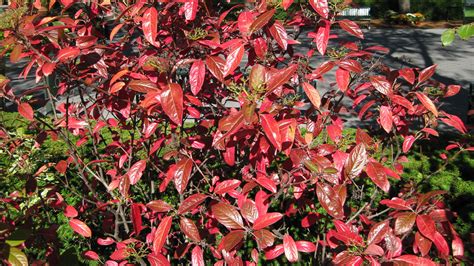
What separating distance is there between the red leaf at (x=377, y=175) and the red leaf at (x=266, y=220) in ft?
1.25

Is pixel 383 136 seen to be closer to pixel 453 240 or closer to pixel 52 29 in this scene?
pixel 453 240

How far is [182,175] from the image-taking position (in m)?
1.53

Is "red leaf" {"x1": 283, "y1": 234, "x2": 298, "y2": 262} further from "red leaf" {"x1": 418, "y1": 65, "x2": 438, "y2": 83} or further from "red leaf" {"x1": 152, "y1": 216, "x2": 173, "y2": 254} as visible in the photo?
"red leaf" {"x1": 418, "y1": 65, "x2": 438, "y2": 83}

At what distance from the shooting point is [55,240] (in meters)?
1.85

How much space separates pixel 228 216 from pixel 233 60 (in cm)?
51

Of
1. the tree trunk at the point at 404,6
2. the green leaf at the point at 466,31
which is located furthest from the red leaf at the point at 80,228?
the tree trunk at the point at 404,6

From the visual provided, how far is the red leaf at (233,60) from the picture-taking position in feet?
4.77

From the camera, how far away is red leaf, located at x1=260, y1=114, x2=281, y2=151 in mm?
1249

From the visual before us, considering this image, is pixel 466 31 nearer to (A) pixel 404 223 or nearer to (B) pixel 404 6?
(A) pixel 404 223

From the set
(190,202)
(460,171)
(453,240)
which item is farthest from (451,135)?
→ (190,202)

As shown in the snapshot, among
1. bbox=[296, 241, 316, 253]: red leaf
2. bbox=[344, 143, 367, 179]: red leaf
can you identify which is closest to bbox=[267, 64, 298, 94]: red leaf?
bbox=[344, 143, 367, 179]: red leaf

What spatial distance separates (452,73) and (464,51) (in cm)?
324

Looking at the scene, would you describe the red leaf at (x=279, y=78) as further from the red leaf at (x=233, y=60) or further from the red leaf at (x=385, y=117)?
the red leaf at (x=385, y=117)

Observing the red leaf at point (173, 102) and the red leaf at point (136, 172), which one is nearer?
the red leaf at point (173, 102)
